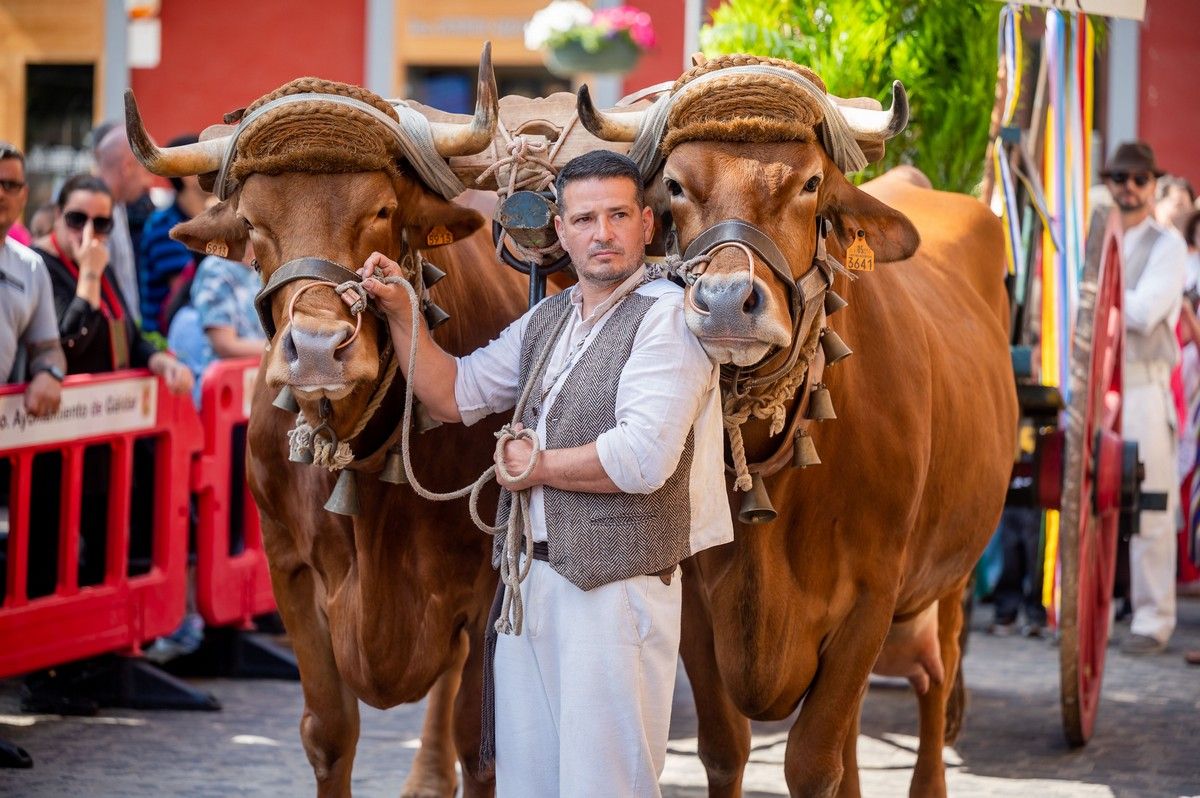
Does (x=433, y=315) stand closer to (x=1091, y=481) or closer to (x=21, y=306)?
(x=21, y=306)

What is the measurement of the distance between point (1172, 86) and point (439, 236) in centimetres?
1380

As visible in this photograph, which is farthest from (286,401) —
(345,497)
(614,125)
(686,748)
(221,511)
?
(221,511)

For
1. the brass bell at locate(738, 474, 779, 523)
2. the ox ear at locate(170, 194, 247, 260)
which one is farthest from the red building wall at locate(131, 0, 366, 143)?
the brass bell at locate(738, 474, 779, 523)

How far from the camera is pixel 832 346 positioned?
395 centimetres

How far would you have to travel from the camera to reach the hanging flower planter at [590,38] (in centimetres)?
1461

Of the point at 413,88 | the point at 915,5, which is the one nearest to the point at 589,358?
the point at 915,5

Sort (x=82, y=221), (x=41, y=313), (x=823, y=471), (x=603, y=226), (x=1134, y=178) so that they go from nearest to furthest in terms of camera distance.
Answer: (x=603, y=226) < (x=823, y=471) < (x=41, y=313) < (x=82, y=221) < (x=1134, y=178)

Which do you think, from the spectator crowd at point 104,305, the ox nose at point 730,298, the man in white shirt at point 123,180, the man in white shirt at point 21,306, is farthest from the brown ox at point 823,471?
the man in white shirt at point 123,180

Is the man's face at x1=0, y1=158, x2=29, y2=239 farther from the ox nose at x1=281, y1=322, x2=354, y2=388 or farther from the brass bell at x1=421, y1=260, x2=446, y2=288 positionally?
the ox nose at x1=281, y1=322, x2=354, y2=388

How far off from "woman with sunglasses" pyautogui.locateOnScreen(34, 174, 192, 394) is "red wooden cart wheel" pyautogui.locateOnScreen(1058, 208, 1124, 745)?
3.47m

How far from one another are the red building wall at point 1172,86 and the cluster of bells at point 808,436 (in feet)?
43.3

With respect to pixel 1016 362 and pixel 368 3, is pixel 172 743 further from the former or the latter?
pixel 368 3

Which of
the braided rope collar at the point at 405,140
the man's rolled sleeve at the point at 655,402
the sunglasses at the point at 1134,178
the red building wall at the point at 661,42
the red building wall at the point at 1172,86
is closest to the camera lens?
the man's rolled sleeve at the point at 655,402

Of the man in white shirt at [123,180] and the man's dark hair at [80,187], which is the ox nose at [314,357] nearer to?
the man's dark hair at [80,187]
